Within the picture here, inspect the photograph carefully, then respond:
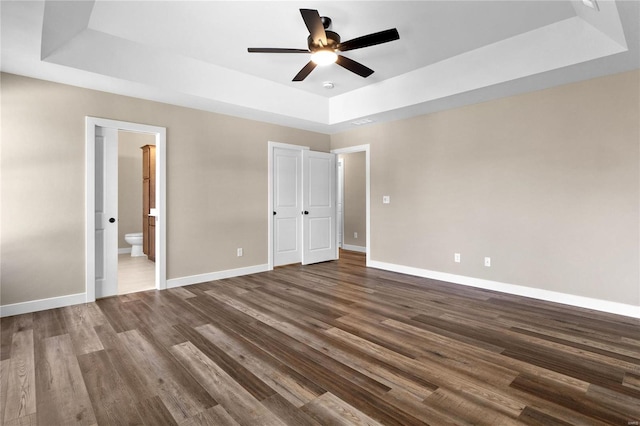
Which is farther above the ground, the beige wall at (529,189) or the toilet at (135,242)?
the beige wall at (529,189)

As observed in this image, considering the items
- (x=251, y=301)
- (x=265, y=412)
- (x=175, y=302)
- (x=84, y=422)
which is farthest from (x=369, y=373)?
(x=175, y=302)

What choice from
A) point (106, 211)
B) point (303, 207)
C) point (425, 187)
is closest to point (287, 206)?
point (303, 207)

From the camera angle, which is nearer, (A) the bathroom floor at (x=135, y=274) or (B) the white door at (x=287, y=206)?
(A) the bathroom floor at (x=135, y=274)

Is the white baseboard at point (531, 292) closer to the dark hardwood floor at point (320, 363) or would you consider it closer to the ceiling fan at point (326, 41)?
the dark hardwood floor at point (320, 363)

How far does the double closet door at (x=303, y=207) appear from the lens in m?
5.69

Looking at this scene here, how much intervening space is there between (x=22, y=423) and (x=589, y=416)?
10.1ft

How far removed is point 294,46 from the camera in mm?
3682

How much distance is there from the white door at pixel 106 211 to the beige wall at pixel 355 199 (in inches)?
201

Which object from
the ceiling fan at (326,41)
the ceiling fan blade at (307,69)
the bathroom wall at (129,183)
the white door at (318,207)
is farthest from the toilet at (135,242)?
the ceiling fan at (326,41)

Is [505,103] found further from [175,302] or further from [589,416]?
[175,302]

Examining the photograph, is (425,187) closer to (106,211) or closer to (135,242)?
(106,211)

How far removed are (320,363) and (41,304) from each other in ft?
10.8

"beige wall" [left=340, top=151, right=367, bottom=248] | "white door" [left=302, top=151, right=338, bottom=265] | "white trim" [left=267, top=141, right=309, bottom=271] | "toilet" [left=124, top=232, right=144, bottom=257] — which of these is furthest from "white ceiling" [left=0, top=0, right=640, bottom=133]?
"toilet" [left=124, top=232, right=144, bottom=257]

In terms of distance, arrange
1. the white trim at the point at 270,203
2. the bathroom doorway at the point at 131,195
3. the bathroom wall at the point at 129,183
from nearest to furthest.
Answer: the white trim at the point at 270,203 → the bathroom doorway at the point at 131,195 → the bathroom wall at the point at 129,183
